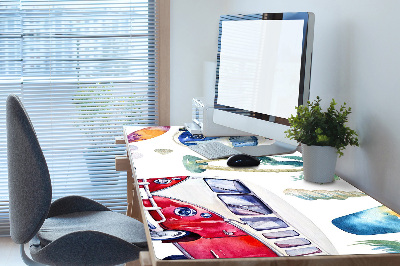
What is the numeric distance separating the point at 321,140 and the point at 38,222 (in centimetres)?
92

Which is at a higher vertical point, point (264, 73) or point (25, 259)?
point (264, 73)

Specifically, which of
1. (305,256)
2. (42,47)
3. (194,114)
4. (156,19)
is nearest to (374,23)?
(305,256)

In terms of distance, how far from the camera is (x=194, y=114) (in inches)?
115

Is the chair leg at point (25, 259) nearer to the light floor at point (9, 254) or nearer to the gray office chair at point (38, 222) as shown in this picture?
the gray office chair at point (38, 222)

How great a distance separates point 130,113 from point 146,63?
0.33m

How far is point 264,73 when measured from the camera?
2.15 meters

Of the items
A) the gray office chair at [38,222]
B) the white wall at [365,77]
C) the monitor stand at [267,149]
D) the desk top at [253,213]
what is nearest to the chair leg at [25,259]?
the gray office chair at [38,222]

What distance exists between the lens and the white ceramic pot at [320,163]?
1.77 meters

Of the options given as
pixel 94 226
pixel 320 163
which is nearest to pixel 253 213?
pixel 320 163

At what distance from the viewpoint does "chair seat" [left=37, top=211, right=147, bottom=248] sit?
6.78ft

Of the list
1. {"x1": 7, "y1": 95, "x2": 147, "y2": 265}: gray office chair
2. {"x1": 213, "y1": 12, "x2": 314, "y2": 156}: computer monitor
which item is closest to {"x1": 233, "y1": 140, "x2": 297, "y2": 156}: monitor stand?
{"x1": 213, "y1": 12, "x2": 314, "y2": 156}: computer monitor

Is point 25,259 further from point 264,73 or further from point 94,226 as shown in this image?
point 264,73

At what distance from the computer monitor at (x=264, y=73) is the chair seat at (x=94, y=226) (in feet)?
1.75

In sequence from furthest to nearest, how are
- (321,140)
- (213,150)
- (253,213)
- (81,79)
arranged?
(81,79) → (213,150) → (321,140) → (253,213)
